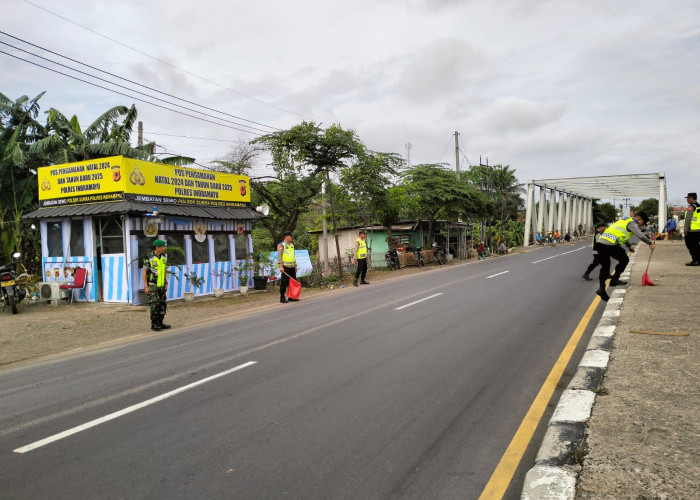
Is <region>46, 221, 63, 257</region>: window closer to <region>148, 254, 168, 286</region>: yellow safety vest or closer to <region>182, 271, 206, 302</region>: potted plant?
<region>182, 271, 206, 302</region>: potted plant

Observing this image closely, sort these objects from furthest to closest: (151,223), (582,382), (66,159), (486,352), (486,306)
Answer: (66,159)
(151,223)
(486,306)
(486,352)
(582,382)

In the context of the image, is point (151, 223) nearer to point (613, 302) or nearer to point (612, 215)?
point (613, 302)

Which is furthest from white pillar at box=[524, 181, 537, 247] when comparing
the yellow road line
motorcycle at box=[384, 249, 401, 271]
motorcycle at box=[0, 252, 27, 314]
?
the yellow road line

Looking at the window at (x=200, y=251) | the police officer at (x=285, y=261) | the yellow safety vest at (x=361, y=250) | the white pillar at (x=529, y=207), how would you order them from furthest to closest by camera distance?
the white pillar at (x=529, y=207)
the yellow safety vest at (x=361, y=250)
the window at (x=200, y=251)
the police officer at (x=285, y=261)

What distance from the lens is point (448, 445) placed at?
3809 millimetres

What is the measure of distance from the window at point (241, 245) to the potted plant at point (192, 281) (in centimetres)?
227

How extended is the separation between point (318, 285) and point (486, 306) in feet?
30.8

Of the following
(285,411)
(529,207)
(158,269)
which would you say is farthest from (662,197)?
(285,411)

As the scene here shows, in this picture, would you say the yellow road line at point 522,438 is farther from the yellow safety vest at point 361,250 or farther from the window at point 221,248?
the window at point 221,248

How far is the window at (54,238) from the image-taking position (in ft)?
46.2

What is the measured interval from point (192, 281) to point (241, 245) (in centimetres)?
312

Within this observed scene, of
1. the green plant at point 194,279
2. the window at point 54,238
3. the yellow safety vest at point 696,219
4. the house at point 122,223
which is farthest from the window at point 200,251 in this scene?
the yellow safety vest at point 696,219

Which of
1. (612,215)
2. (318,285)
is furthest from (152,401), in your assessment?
(612,215)

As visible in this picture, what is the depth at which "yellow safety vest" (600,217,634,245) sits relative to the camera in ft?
31.5
